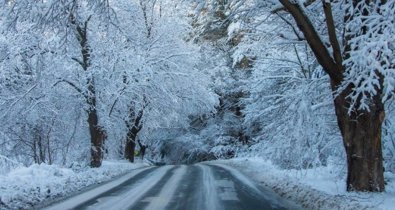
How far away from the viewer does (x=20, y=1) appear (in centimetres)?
838

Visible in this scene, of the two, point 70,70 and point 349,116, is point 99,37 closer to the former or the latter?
point 70,70

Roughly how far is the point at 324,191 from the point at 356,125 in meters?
1.52

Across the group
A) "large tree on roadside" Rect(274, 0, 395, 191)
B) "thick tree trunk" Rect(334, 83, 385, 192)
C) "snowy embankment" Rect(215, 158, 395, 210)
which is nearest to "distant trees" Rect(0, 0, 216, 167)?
"snowy embankment" Rect(215, 158, 395, 210)

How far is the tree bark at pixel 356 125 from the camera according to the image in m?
8.91

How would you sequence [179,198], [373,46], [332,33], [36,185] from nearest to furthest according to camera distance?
1. [373,46]
2. [332,33]
3. [179,198]
4. [36,185]

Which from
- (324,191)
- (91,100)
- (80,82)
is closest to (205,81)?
(91,100)

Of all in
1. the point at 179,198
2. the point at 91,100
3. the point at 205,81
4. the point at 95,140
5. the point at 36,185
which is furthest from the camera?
the point at 205,81

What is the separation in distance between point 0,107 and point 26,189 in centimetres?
961

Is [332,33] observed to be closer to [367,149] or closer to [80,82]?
[367,149]

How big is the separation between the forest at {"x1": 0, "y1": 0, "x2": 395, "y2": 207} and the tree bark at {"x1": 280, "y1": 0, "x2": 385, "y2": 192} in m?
→ 0.02

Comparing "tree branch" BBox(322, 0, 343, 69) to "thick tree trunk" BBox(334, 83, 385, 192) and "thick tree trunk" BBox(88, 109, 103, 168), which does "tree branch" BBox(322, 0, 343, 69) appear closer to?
"thick tree trunk" BBox(334, 83, 385, 192)

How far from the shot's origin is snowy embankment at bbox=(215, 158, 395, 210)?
7.81 meters

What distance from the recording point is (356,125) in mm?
9086

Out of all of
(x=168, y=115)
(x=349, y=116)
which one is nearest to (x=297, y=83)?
(x=349, y=116)
